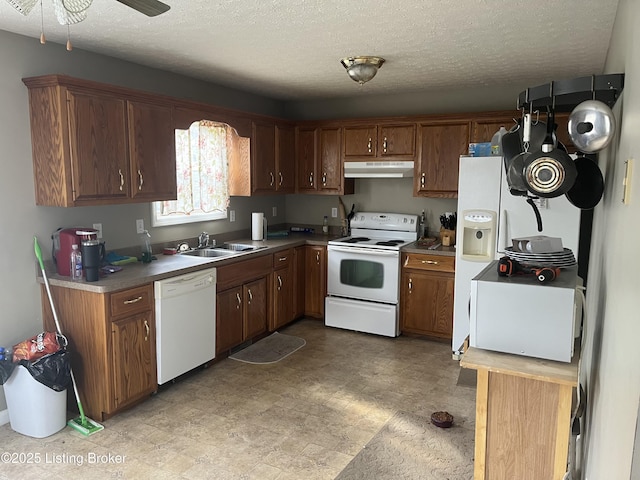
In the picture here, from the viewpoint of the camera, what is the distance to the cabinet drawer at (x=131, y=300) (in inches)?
118

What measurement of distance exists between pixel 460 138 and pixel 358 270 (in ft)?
5.09

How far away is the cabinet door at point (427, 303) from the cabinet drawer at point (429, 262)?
53mm

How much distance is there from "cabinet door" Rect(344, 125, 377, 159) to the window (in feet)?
3.87

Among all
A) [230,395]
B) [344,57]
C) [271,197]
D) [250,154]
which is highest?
[344,57]

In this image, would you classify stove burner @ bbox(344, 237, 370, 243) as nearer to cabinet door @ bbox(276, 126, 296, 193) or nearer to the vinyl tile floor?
cabinet door @ bbox(276, 126, 296, 193)

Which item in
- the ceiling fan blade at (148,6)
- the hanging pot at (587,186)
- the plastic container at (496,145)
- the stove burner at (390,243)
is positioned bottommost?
the stove burner at (390,243)

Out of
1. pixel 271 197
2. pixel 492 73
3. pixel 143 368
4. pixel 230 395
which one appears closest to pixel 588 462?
pixel 230 395

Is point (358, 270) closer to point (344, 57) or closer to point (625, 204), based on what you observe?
point (344, 57)

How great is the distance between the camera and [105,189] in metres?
3.19

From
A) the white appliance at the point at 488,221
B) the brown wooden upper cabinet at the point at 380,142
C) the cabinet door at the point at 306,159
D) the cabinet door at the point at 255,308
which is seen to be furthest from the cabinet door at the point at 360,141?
the cabinet door at the point at 255,308

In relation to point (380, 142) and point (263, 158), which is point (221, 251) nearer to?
point (263, 158)

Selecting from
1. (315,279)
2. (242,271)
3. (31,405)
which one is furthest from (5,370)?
(315,279)

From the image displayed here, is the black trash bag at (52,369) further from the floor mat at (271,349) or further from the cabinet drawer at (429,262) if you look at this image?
the cabinet drawer at (429,262)

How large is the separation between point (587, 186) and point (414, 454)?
1.72 m
